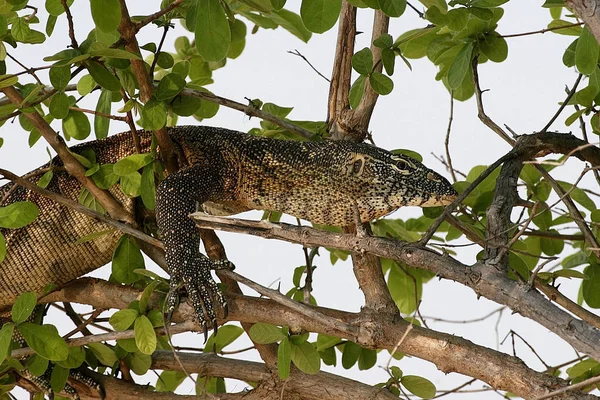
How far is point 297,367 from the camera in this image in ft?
7.68

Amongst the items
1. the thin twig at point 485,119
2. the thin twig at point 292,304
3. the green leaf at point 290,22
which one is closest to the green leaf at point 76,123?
the thin twig at point 292,304

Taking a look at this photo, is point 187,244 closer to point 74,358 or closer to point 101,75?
point 74,358

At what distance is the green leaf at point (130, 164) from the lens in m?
2.22

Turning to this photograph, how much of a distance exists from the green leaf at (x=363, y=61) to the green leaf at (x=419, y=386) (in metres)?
0.85

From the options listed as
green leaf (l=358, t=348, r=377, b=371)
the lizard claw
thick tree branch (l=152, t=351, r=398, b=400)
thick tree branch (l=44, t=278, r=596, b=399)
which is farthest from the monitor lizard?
green leaf (l=358, t=348, r=377, b=371)

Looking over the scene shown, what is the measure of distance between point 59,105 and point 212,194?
59 centimetres

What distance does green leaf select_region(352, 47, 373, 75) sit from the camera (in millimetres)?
2230

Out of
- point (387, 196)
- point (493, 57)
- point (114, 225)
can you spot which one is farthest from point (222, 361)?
point (493, 57)

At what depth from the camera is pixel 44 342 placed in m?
2.13

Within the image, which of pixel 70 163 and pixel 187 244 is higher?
pixel 70 163

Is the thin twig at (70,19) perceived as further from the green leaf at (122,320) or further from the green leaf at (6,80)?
the green leaf at (122,320)

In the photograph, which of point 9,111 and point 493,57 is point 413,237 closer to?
point 493,57

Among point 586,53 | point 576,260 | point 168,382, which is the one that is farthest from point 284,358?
point 586,53

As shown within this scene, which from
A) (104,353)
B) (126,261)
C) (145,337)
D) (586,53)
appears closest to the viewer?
(586,53)
